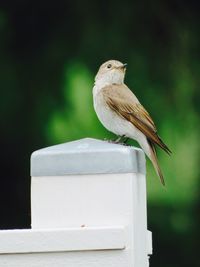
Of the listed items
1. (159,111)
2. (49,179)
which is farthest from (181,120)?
(49,179)

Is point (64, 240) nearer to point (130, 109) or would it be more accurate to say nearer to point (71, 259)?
point (71, 259)

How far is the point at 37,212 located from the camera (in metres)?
3.23

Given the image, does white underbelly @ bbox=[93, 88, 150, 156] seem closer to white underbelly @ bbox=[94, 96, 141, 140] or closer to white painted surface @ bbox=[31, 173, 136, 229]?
white underbelly @ bbox=[94, 96, 141, 140]

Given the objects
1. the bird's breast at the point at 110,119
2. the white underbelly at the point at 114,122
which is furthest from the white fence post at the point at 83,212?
the bird's breast at the point at 110,119

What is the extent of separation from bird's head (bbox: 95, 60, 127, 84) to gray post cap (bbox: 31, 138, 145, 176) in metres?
2.81

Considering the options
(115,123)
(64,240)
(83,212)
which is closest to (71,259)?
(64,240)

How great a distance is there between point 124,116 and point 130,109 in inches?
2.8

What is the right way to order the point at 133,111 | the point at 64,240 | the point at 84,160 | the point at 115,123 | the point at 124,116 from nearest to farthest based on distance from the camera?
the point at 64,240, the point at 84,160, the point at 133,111, the point at 124,116, the point at 115,123

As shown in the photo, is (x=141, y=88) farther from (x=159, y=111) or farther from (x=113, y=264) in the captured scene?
(x=113, y=264)

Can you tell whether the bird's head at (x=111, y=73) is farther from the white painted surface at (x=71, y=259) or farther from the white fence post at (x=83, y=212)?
the white painted surface at (x=71, y=259)

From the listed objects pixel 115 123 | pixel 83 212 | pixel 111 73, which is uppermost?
pixel 111 73

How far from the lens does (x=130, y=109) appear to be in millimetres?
5277

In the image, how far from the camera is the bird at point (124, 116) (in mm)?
4992

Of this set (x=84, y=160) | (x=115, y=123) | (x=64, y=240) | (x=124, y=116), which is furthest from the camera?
(x=115, y=123)
